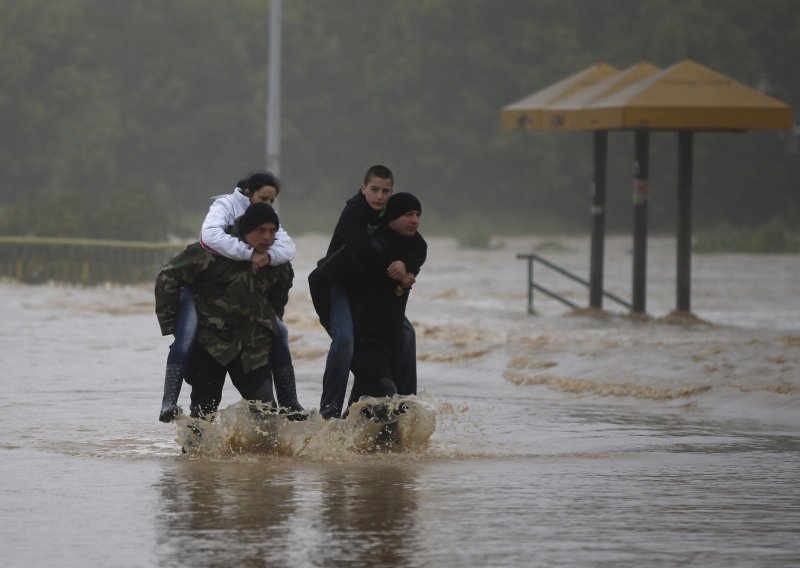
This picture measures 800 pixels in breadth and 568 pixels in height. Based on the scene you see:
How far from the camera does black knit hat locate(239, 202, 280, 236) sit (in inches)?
400

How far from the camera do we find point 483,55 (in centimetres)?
6644

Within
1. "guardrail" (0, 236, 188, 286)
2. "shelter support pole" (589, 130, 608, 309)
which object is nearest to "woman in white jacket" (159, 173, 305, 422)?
"shelter support pole" (589, 130, 608, 309)

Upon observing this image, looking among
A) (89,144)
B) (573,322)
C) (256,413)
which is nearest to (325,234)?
(89,144)

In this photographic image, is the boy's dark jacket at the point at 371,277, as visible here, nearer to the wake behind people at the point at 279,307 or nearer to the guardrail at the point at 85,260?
the wake behind people at the point at 279,307

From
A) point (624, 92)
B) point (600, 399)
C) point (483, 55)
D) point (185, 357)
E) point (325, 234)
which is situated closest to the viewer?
point (185, 357)

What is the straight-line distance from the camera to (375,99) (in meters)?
67.6

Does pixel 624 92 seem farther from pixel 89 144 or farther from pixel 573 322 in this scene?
pixel 89 144

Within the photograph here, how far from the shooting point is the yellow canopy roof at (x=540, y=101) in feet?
75.8

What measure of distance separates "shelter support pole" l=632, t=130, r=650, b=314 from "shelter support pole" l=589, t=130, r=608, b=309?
70cm

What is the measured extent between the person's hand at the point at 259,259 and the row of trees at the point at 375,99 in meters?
49.6

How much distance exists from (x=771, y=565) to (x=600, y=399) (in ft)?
24.3

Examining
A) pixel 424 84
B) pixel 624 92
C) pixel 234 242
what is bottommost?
pixel 234 242

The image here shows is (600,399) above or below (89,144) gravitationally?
below

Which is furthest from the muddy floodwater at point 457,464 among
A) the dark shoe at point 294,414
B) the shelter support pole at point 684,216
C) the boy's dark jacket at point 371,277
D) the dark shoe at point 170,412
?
the shelter support pole at point 684,216
